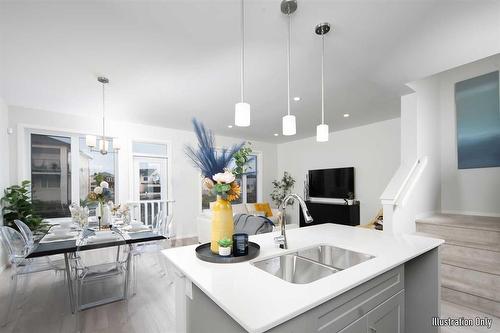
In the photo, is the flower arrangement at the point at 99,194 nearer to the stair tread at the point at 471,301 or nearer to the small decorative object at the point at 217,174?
the small decorative object at the point at 217,174

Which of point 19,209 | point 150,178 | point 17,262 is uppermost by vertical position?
point 150,178

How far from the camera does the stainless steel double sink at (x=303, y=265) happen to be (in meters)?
1.45

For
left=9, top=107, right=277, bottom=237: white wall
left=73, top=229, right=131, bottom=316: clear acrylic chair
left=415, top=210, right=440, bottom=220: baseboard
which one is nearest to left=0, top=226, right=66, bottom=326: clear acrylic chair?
left=73, top=229, right=131, bottom=316: clear acrylic chair

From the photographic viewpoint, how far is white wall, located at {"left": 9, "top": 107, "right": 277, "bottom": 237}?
12.8 feet

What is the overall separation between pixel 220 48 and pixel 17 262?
299 cm

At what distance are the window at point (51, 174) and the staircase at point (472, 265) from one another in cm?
592

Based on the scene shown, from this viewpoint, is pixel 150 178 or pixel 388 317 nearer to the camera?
pixel 388 317

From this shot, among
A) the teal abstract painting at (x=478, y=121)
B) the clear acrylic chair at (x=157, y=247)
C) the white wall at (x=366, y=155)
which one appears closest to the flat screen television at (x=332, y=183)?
the white wall at (x=366, y=155)

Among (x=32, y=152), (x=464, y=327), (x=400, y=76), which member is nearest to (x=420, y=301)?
(x=464, y=327)

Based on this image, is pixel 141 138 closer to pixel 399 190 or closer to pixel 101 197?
pixel 101 197

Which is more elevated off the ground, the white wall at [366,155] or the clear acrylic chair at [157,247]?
the white wall at [366,155]

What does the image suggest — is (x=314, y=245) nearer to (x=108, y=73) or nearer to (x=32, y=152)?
(x=108, y=73)

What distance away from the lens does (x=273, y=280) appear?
1091 mm

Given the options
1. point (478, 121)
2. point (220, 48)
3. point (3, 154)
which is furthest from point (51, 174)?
point (478, 121)
